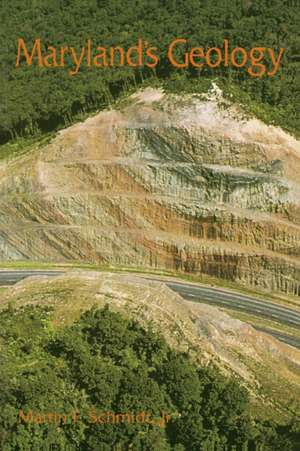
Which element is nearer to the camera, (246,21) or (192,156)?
(192,156)

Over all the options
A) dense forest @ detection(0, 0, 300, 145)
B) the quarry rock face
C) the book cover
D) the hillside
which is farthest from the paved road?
dense forest @ detection(0, 0, 300, 145)

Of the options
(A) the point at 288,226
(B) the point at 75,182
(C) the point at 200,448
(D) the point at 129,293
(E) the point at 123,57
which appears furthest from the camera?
(E) the point at 123,57

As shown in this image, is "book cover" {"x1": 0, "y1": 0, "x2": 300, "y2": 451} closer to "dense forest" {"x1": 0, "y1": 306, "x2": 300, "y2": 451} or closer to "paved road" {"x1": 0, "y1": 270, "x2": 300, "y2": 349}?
"dense forest" {"x1": 0, "y1": 306, "x2": 300, "y2": 451}

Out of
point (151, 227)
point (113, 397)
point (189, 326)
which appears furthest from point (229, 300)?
point (113, 397)

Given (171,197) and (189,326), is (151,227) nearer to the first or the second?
(171,197)

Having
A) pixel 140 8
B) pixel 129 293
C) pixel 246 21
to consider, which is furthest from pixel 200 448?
pixel 140 8

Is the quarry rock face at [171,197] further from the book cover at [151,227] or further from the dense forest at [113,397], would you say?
the dense forest at [113,397]

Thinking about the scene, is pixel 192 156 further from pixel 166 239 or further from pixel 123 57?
pixel 123 57
